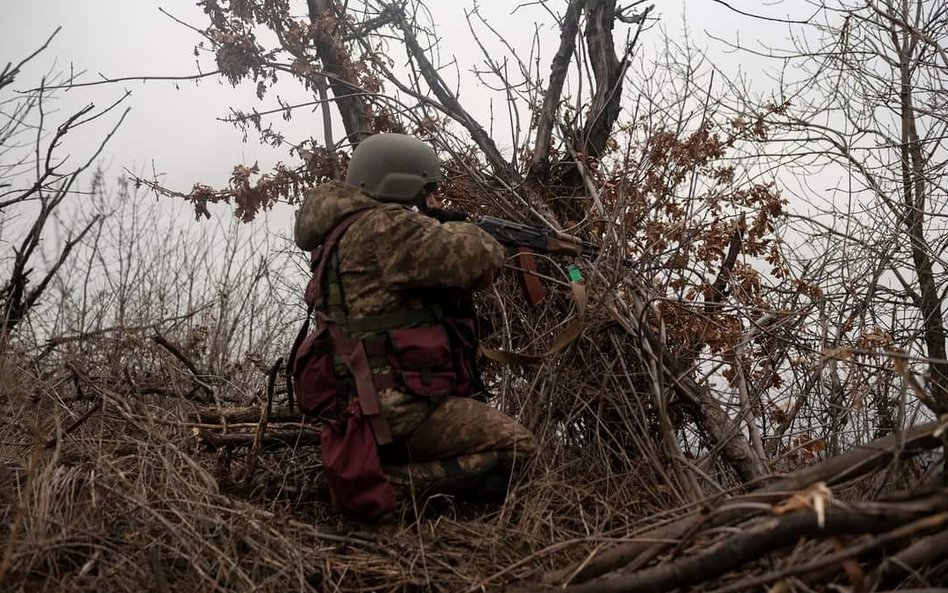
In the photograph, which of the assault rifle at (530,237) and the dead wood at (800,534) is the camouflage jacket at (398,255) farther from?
the dead wood at (800,534)

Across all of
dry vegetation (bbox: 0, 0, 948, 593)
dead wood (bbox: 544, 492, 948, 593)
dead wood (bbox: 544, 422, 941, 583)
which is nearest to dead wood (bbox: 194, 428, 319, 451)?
dry vegetation (bbox: 0, 0, 948, 593)

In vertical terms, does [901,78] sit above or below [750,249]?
above

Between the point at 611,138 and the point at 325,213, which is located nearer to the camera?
the point at 325,213

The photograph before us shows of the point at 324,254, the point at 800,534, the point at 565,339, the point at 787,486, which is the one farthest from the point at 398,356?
the point at 800,534

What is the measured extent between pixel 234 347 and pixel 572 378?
23.0 feet

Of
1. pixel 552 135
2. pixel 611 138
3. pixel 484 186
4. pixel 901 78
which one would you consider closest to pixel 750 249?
pixel 611 138

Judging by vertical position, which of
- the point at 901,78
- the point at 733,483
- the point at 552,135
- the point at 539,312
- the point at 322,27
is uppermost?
the point at 322,27

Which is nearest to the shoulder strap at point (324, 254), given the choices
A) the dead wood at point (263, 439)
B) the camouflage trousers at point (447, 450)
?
the camouflage trousers at point (447, 450)

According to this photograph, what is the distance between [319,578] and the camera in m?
2.50

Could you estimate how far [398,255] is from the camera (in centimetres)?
305

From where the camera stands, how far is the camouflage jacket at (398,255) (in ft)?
10.0

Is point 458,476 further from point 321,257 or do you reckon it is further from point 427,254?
point 321,257

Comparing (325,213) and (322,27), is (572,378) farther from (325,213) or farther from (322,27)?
(322,27)

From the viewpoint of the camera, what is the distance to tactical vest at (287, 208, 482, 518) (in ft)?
9.66
